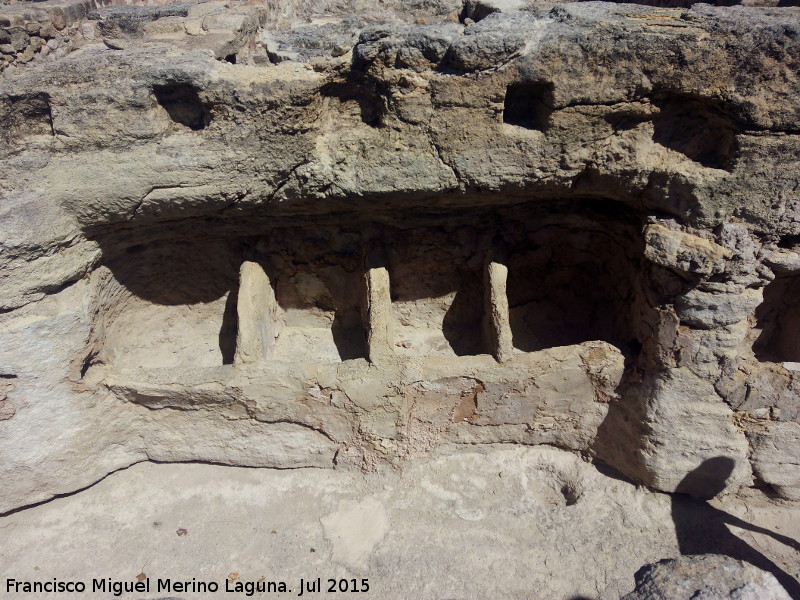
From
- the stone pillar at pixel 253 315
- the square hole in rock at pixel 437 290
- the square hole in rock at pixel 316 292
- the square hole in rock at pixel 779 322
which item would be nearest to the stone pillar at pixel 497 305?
the square hole in rock at pixel 437 290

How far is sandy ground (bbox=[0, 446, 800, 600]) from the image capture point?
2.87 m

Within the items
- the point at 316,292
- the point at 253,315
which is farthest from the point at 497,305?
the point at 253,315

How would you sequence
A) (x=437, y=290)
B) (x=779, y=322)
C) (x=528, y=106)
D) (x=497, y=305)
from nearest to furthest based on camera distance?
(x=528, y=106), (x=497, y=305), (x=779, y=322), (x=437, y=290)

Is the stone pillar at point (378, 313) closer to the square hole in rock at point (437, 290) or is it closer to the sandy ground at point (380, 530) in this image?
the square hole in rock at point (437, 290)

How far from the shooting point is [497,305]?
2.98 metres

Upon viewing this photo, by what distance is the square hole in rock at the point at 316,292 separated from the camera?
3.18m

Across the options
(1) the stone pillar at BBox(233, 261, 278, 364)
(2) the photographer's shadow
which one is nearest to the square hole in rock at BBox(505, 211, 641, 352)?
(2) the photographer's shadow

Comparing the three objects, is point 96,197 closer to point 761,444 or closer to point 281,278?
point 281,278

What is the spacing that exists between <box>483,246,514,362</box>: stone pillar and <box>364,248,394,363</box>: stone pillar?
1.86ft

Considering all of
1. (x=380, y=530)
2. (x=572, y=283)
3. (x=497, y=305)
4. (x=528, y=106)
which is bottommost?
(x=380, y=530)

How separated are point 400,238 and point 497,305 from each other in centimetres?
69

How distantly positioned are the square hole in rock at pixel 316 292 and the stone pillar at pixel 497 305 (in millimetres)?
729

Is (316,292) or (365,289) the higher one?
(365,289)

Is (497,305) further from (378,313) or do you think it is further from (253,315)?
(253,315)
